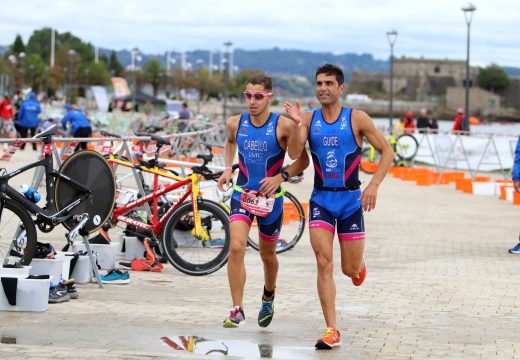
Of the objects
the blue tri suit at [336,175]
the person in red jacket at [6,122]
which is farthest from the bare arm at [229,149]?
the person in red jacket at [6,122]

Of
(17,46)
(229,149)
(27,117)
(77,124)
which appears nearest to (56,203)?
(229,149)

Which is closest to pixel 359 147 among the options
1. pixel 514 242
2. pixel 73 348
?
pixel 73 348

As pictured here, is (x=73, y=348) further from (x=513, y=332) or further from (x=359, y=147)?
(x=513, y=332)

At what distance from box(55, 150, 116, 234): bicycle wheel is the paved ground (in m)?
0.63

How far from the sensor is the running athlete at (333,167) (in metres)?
8.25

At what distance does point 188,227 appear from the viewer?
1180cm

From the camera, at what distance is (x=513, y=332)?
8.83 metres

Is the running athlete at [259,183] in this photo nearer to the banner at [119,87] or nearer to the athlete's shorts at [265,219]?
the athlete's shorts at [265,219]

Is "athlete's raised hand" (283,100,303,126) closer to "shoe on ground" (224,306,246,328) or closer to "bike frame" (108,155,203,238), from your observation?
"shoe on ground" (224,306,246,328)

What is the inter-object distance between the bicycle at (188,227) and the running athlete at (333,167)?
3.05 meters

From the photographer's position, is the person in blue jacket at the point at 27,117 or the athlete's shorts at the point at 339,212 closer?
the athlete's shorts at the point at 339,212

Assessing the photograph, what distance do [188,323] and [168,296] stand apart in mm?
1414

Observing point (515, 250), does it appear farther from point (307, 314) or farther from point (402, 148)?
point (402, 148)

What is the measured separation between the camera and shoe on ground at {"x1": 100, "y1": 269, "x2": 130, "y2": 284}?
10.9m
